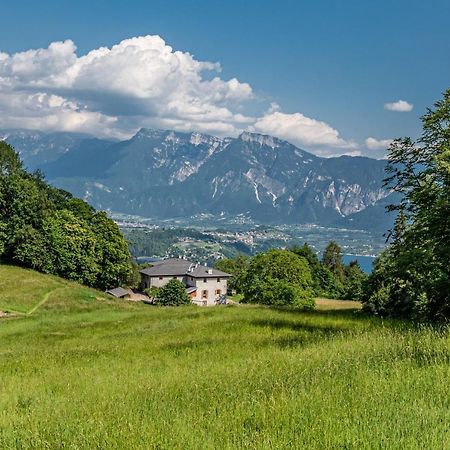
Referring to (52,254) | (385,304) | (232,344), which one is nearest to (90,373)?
(232,344)

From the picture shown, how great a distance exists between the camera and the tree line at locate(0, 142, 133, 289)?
74125 millimetres

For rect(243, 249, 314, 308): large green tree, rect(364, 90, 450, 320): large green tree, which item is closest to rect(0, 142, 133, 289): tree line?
rect(243, 249, 314, 308): large green tree

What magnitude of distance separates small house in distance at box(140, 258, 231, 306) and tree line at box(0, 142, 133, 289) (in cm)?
3817

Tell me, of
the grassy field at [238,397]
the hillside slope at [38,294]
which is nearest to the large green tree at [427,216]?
the grassy field at [238,397]

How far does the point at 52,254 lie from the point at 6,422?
240 ft

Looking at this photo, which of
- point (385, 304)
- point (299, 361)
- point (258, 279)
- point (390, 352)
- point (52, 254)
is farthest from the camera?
point (258, 279)

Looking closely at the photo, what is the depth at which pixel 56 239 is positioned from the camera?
77.2 metres

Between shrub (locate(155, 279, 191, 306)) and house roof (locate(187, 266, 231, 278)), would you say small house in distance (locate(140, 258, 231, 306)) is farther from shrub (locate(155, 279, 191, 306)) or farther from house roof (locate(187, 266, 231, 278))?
shrub (locate(155, 279, 191, 306))

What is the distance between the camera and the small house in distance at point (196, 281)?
129 meters

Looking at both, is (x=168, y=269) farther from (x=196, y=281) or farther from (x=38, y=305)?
(x=38, y=305)

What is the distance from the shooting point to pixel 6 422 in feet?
26.5

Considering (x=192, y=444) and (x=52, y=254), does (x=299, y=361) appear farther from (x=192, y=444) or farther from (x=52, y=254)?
(x=52, y=254)

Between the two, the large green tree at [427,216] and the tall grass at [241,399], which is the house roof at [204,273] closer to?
the large green tree at [427,216]

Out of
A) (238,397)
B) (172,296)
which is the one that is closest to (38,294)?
(172,296)
